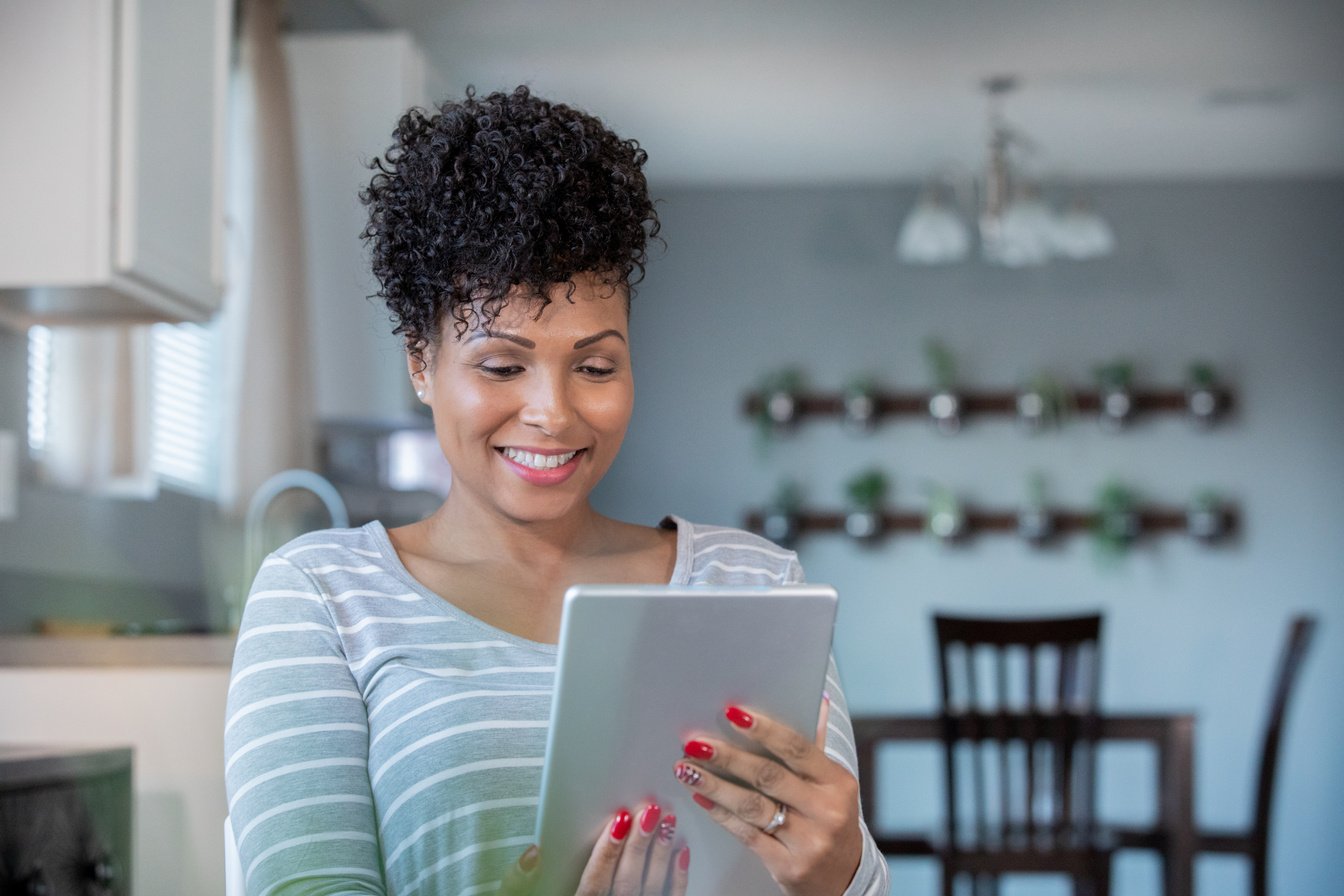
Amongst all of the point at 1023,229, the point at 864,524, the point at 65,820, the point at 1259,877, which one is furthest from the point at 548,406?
the point at 864,524

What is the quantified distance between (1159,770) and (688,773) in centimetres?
312

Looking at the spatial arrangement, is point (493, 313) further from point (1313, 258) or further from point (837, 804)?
point (1313, 258)

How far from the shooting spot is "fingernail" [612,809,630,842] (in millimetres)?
989

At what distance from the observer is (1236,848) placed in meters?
3.92

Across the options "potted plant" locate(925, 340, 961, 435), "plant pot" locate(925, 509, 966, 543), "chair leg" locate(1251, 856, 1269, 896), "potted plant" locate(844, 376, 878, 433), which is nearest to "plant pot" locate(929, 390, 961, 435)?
"potted plant" locate(925, 340, 961, 435)

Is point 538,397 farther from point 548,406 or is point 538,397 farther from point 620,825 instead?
point 620,825

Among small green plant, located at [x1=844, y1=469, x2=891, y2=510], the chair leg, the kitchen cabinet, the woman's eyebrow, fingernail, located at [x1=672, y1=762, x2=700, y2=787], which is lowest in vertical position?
the chair leg

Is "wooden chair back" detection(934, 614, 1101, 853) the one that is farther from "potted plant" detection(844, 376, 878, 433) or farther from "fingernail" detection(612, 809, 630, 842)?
"fingernail" detection(612, 809, 630, 842)

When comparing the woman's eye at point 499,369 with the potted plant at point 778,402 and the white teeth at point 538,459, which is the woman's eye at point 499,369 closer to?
the white teeth at point 538,459

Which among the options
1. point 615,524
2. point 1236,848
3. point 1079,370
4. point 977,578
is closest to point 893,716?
point 1236,848

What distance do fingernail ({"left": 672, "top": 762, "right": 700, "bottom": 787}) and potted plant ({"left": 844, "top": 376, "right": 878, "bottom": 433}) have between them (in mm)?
4340

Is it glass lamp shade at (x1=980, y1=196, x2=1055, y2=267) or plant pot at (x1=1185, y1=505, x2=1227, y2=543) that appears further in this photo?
plant pot at (x1=1185, y1=505, x2=1227, y2=543)

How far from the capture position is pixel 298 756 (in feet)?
3.45

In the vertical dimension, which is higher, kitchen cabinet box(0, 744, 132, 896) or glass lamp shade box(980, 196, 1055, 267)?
glass lamp shade box(980, 196, 1055, 267)
